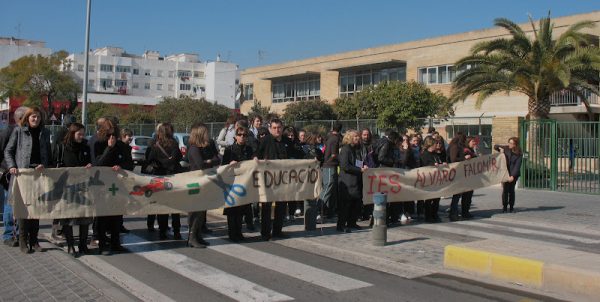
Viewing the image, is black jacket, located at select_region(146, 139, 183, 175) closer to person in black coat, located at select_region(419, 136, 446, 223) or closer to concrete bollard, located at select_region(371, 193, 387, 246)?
concrete bollard, located at select_region(371, 193, 387, 246)

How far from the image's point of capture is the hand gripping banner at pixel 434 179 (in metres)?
10.8

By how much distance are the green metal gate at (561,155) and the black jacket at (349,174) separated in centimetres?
1027

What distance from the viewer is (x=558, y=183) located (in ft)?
61.3

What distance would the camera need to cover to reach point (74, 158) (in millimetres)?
8359

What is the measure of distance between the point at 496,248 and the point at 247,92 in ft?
180

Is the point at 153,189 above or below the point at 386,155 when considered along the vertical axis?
below

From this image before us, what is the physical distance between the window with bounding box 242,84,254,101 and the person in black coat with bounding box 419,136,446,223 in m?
49.7

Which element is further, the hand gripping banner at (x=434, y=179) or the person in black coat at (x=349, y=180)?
the hand gripping banner at (x=434, y=179)

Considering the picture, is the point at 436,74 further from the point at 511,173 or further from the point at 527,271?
the point at 527,271

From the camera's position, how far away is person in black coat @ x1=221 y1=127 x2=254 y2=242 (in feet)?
30.9

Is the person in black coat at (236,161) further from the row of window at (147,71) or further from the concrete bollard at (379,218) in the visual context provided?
the row of window at (147,71)

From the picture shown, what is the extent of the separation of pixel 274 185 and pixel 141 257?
250cm

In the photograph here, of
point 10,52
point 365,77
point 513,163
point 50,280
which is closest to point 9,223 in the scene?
point 50,280

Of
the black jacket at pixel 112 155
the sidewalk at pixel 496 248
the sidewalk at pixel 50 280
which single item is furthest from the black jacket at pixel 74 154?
the sidewalk at pixel 496 248
